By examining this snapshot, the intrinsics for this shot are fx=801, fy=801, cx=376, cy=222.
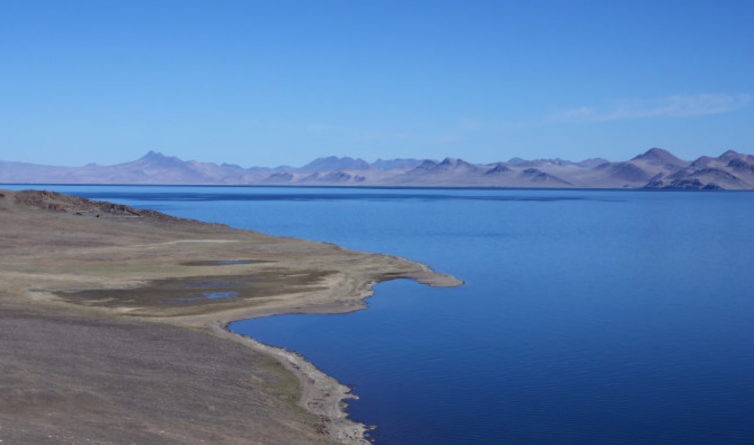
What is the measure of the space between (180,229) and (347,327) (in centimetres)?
5353

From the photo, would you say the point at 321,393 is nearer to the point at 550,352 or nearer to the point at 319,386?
the point at 319,386

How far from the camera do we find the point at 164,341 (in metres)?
32.5

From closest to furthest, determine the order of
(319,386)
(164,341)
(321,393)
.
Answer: (321,393) < (319,386) < (164,341)

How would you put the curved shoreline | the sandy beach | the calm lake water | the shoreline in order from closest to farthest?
the sandy beach → the curved shoreline → the shoreline → the calm lake water

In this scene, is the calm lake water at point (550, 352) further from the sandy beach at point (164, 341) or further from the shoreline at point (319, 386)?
the sandy beach at point (164, 341)

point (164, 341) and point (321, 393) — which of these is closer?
point (321, 393)

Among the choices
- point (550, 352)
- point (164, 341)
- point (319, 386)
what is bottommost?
point (319, 386)

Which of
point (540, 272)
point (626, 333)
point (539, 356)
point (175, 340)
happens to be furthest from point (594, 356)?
point (540, 272)

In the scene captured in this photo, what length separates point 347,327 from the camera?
39.9 m

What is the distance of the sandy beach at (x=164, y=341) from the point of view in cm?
2148

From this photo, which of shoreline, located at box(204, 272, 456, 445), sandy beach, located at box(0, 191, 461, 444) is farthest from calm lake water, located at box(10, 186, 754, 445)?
sandy beach, located at box(0, 191, 461, 444)

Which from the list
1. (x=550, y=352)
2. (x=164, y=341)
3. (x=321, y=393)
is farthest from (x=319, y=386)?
(x=550, y=352)

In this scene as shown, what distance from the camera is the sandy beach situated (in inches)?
846

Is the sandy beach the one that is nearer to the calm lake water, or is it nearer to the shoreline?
the shoreline
